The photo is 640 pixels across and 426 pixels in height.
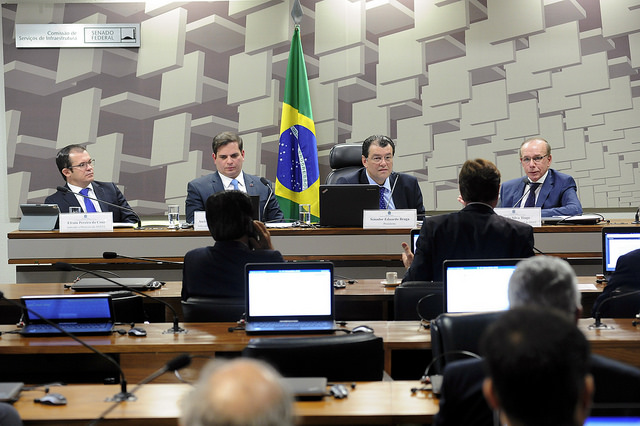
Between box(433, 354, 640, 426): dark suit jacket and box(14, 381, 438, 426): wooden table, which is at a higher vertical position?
box(433, 354, 640, 426): dark suit jacket

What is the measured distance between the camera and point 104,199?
560cm

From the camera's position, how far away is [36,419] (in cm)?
198

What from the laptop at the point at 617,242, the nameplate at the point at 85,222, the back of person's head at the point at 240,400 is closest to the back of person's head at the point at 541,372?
the back of person's head at the point at 240,400

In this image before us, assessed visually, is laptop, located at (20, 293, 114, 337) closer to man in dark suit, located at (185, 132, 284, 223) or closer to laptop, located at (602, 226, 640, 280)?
man in dark suit, located at (185, 132, 284, 223)

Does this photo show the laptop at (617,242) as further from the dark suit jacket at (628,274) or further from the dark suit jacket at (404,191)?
the dark suit jacket at (404,191)

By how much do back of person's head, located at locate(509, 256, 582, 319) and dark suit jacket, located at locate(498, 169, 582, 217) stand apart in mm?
3413

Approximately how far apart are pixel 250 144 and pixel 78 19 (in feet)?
6.59

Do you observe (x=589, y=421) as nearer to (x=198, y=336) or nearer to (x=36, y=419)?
(x=36, y=419)

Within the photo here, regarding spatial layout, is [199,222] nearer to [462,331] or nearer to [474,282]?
[474,282]

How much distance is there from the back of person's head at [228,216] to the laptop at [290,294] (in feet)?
1.20

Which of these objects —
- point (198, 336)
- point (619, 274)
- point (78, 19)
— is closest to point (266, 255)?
point (198, 336)

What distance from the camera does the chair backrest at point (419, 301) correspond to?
3.18m

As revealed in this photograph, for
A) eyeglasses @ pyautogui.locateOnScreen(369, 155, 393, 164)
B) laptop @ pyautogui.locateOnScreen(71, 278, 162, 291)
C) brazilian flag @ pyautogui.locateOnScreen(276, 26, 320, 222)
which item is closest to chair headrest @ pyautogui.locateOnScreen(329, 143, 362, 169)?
eyeglasses @ pyautogui.locateOnScreen(369, 155, 393, 164)

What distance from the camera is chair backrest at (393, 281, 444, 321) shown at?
10.4ft
